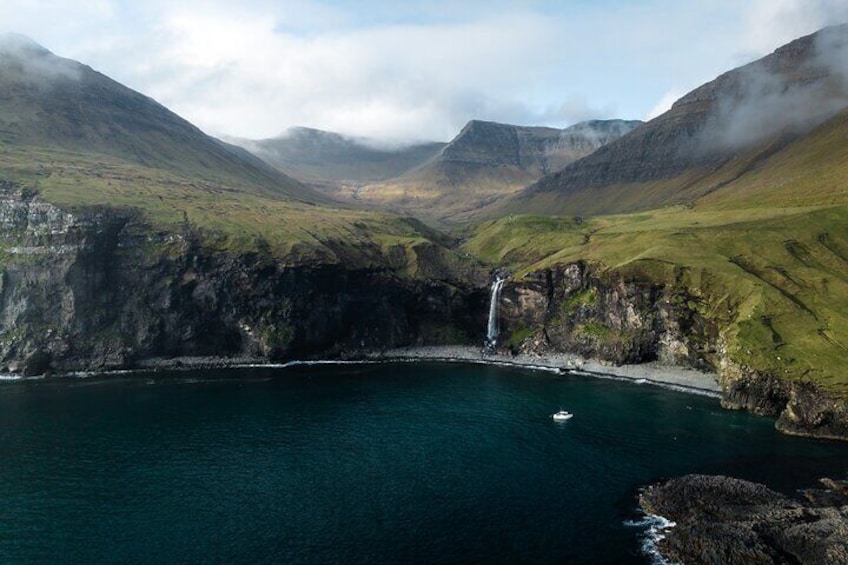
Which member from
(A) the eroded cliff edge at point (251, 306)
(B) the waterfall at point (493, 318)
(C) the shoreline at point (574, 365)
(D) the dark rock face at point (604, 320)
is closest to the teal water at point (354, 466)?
(C) the shoreline at point (574, 365)

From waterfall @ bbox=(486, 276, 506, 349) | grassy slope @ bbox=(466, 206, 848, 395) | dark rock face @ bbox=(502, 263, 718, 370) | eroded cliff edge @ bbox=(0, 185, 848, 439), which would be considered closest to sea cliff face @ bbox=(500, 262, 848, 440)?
dark rock face @ bbox=(502, 263, 718, 370)

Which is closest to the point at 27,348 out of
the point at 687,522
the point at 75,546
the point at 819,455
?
the point at 75,546

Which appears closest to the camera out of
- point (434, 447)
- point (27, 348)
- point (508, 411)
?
point (434, 447)

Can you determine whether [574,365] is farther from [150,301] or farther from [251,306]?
[150,301]

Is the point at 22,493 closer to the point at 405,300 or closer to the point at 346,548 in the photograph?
the point at 346,548

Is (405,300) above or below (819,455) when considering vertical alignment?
above

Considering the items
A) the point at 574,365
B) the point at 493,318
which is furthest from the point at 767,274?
the point at 493,318
